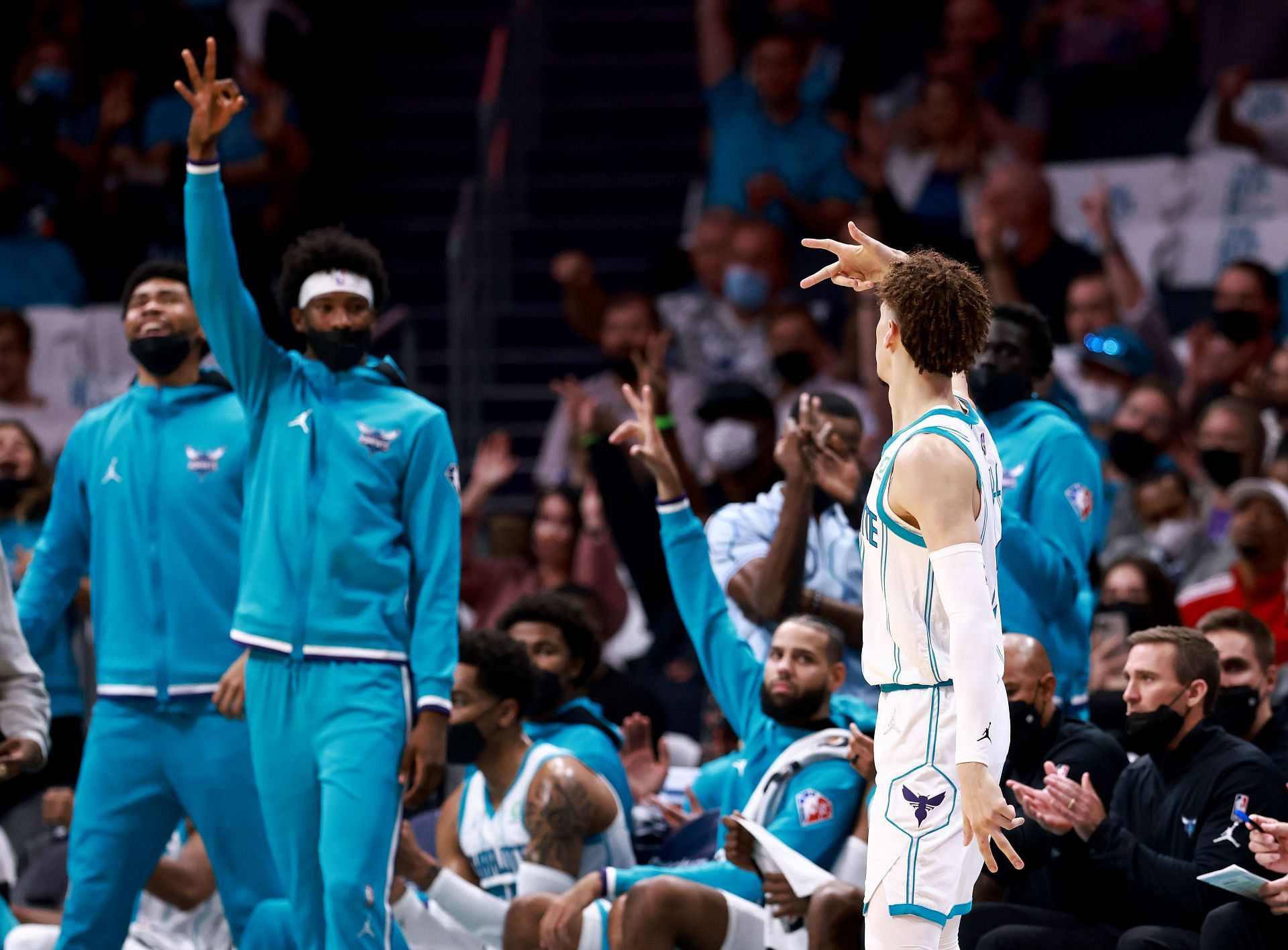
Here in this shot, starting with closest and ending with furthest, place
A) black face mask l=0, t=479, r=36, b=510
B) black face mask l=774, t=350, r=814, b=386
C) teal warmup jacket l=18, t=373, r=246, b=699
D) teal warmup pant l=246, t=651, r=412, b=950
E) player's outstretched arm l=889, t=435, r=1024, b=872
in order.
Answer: player's outstretched arm l=889, t=435, r=1024, b=872
teal warmup pant l=246, t=651, r=412, b=950
teal warmup jacket l=18, t=373, r=246, b=699
black face mask l=0, t=479, r=36, b=510
black face mask l=774, t=350, r=814, b=386

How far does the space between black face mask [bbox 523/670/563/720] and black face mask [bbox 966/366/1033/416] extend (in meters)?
1.82

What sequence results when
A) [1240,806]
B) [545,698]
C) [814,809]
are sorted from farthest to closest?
[545,698]
[814,809]
[1240,806]

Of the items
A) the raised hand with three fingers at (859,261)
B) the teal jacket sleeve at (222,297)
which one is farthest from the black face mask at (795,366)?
the raised hand with three fingers at (859,261)

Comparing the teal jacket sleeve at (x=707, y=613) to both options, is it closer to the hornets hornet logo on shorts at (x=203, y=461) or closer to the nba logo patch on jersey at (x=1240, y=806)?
A: the hornets hornet logo on shorts at (x=203, y=461)

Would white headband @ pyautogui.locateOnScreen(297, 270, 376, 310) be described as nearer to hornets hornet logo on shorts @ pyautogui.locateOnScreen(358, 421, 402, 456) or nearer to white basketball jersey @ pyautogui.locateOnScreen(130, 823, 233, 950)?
hornets hornet logo on shorts @ pyautogui.locateOnScreen(358, 421, 402, 456)

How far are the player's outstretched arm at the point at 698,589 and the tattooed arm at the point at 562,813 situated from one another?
533 mm

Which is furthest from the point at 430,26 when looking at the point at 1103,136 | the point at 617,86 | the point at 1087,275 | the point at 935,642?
the point at 935,642

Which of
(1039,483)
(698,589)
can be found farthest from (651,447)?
(1039,483)

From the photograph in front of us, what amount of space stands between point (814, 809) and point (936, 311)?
7.51 feet

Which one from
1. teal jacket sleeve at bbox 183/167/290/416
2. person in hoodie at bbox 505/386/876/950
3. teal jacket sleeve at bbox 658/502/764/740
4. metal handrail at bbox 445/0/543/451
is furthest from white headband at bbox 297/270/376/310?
metal handrail at bbox 445/0/543/451

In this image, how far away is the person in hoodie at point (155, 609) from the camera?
521 centimetres

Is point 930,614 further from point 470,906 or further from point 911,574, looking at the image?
point 470,906

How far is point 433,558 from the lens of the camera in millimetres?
5168

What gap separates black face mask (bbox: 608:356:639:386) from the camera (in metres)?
9.33
